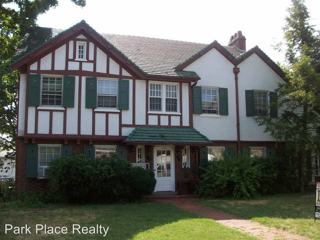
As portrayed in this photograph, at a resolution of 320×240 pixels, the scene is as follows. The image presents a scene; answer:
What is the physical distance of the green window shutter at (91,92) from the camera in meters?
19.6

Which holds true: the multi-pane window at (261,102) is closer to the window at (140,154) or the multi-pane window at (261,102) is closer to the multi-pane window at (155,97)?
the multi-pane window at (155,97)

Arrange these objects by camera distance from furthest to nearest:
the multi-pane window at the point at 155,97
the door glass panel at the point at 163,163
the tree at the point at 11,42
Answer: the multi-pane window at the point at 155,97 → the door glass panel at the point at 163,163 → the tree at the point at 11,42

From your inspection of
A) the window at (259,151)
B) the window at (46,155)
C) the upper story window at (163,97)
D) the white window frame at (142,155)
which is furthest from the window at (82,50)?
the window at (259,151)

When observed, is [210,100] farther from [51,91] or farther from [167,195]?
[51,91]

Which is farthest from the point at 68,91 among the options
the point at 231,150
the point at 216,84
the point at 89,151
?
the point at 231,150

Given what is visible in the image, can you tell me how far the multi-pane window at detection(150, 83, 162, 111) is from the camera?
21.0m

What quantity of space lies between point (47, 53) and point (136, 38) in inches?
289

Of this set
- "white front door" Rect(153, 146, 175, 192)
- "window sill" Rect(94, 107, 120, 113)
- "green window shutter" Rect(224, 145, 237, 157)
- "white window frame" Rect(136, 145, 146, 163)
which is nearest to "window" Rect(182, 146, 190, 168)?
"white front door" Rect(153, 146, 175, 192)

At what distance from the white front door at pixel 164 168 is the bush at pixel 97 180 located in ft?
10.7

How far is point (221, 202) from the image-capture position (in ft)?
56.8

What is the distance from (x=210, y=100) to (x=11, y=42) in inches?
401

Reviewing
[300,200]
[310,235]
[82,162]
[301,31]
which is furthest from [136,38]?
[310,235]

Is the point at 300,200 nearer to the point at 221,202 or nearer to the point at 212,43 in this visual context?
the point at 221,202

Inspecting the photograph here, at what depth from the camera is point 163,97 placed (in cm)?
2125
